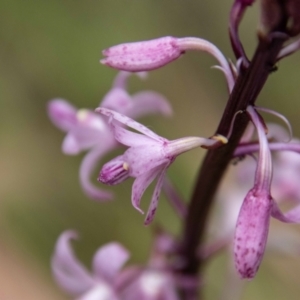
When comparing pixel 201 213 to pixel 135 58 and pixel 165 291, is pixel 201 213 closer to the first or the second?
pixel 165 291

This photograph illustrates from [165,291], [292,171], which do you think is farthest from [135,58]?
[292,171]

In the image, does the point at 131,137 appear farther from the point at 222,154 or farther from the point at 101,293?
the point at 101,293

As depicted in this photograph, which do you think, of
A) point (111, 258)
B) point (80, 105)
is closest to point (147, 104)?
point (111, 258)

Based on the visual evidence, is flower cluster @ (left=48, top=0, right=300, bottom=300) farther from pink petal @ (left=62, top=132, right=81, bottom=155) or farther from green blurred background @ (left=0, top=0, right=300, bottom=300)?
green blurred background @ (left=0, top=0, right=300, bottom=300)

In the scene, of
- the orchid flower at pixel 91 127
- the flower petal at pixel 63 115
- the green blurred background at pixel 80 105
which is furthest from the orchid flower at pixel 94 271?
the green blurred background at pixel 80 105

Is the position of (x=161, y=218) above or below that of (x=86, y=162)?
below
